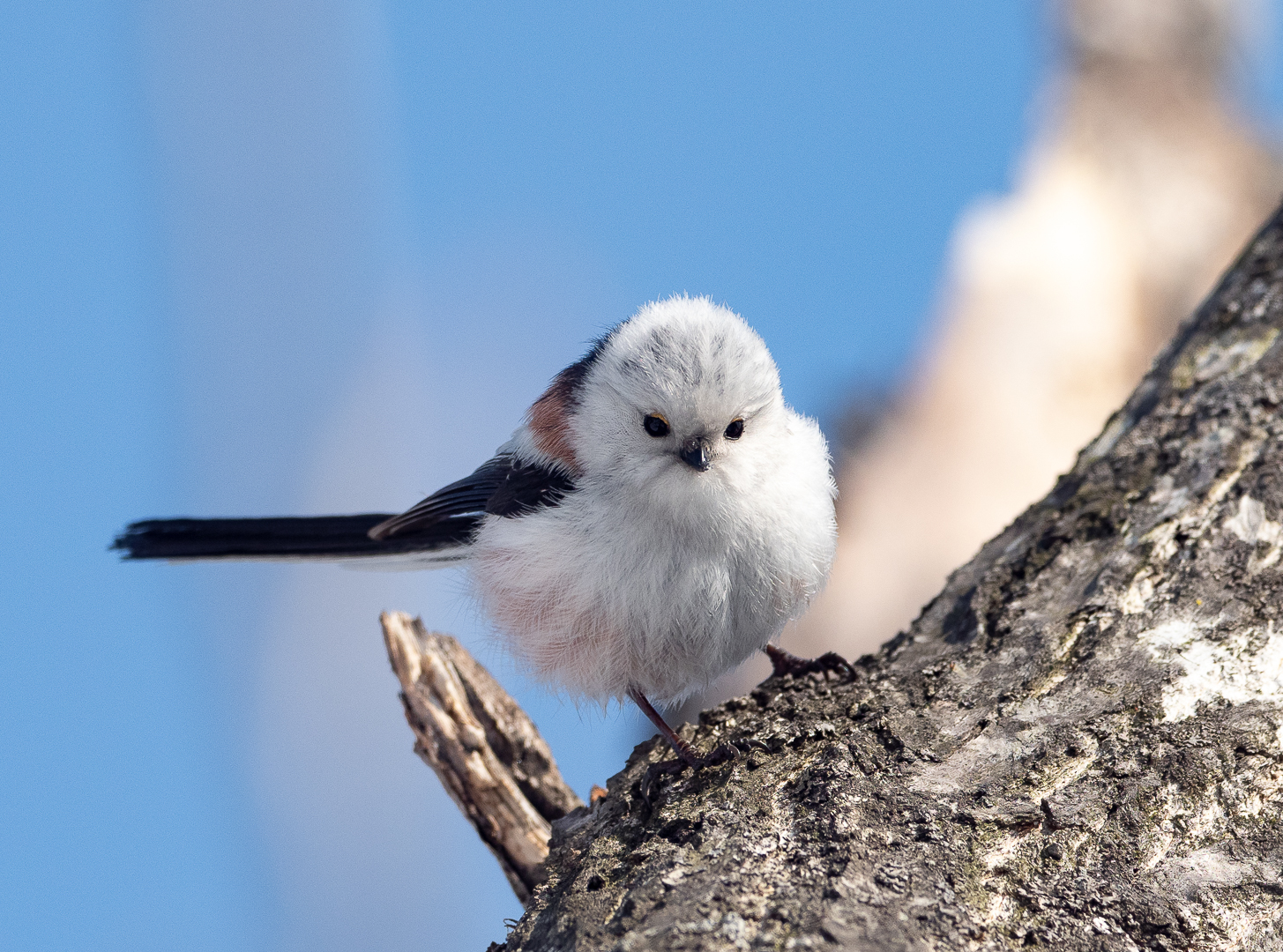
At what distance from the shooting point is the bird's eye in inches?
110

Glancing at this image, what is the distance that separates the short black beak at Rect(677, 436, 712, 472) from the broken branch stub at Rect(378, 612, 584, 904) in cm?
112

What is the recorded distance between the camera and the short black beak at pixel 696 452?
2684 mm

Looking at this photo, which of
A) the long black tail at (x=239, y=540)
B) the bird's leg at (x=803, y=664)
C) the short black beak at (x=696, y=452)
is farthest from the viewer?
the long black tail at (x=239, y=540)

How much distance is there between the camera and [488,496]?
3.33 metres

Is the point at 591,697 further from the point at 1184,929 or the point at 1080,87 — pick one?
the point at 1080,87

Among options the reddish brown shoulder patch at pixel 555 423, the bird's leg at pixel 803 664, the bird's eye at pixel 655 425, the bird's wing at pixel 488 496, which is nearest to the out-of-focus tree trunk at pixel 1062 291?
the bird's leg at pixel 803 664

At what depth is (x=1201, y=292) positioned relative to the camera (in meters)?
6.01

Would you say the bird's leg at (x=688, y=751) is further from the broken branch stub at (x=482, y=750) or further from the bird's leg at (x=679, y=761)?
the broken branch stub at (x=482, y=750)

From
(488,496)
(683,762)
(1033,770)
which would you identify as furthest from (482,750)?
(1033,770)

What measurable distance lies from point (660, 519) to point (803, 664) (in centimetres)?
73

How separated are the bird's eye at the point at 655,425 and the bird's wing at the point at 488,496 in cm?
32

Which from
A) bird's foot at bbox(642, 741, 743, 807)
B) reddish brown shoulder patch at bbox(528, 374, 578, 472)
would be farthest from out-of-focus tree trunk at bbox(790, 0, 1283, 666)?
bird's foot at bbox(642, 741, 743, 807)

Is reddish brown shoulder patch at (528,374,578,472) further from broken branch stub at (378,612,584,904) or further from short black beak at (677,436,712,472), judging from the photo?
broken branch stub at (378,612,584,904)

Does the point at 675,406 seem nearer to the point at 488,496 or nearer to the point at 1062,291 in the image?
the point at 488,496
